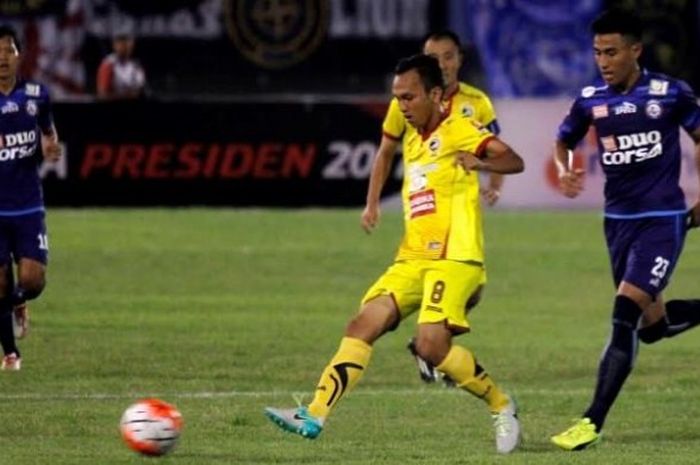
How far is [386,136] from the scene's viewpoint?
14.1 metres

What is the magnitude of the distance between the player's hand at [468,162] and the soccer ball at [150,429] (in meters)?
2.04

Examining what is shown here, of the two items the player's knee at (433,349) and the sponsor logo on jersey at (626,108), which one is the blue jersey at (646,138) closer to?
the sponsor logo on jersey at (626,108)

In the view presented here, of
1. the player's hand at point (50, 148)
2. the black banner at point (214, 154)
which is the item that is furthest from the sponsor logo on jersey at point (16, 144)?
the black banner at point (214, 154)

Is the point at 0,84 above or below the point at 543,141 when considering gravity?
above

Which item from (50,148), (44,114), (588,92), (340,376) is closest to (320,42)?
(44,114)

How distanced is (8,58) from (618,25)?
4.68 m

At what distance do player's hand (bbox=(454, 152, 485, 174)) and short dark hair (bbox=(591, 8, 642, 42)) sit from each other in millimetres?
1213

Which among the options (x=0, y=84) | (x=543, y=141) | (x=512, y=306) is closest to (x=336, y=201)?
(x=543, y=141)

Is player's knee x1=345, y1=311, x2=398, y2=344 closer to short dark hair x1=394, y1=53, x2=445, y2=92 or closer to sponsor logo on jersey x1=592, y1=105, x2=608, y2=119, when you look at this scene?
short dark hair x1=394, y1=53, x2=445, y2=92

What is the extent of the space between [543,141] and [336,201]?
110 inches

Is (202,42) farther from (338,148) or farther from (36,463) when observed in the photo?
(36,463)

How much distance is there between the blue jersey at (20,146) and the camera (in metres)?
15.5

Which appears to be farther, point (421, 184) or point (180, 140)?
point (180, 140)

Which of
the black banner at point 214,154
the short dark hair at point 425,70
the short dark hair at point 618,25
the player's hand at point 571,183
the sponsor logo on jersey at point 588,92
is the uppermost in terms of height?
the short dark hair at point 618,25
